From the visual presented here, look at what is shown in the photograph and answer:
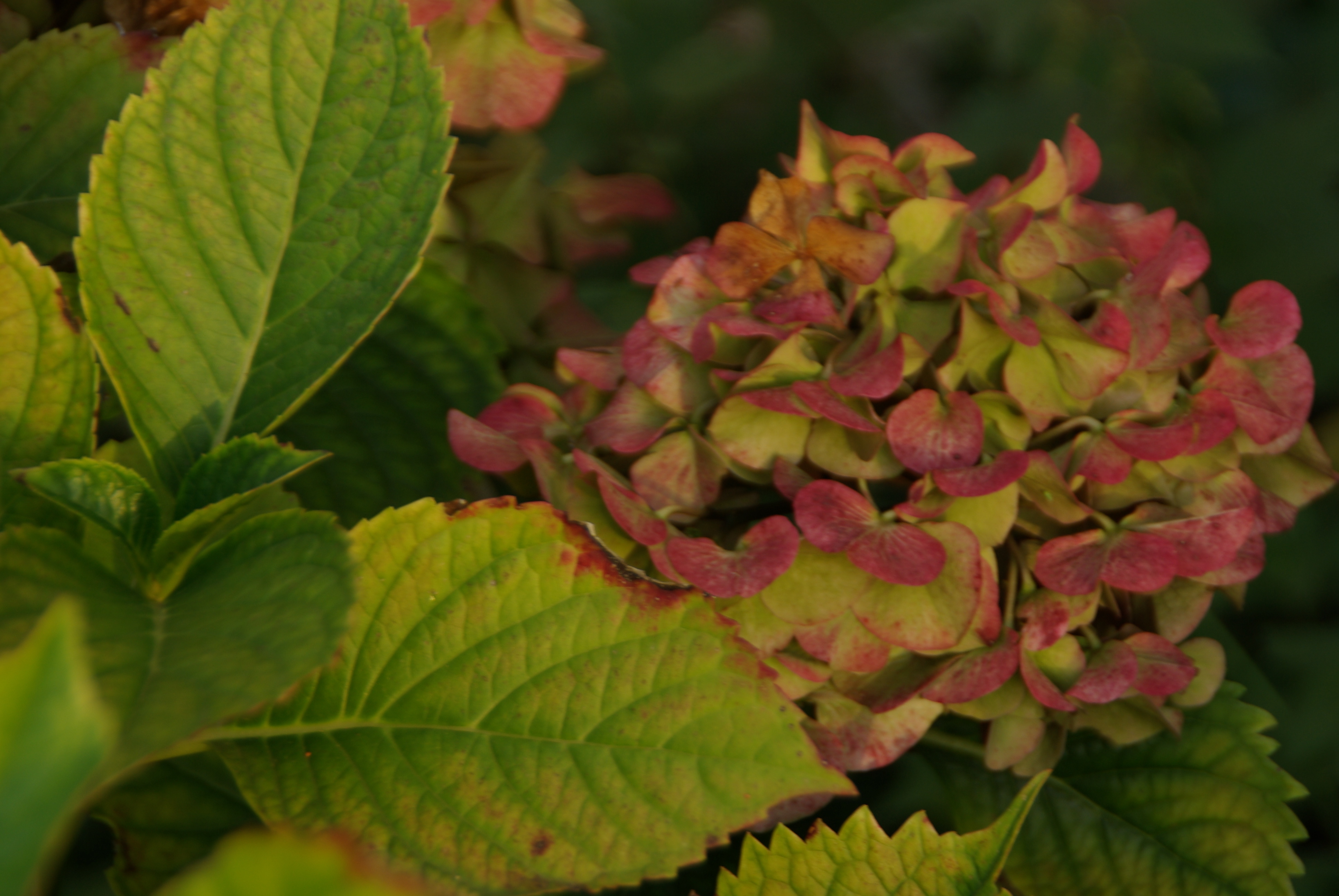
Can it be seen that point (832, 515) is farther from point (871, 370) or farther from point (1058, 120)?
point (1058, 120)

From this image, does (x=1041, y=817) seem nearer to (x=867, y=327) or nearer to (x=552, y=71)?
(x=867, y=327)

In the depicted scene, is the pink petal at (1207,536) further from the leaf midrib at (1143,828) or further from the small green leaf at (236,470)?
the small green leaf at (236,470)

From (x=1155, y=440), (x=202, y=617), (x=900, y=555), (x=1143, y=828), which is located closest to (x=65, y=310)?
(x=202, y=617)

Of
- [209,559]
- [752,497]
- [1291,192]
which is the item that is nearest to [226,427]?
[209,559]

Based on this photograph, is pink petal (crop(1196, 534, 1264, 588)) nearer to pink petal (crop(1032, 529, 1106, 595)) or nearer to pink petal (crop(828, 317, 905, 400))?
pink petal (crop(1032, 529, 1106, 595))

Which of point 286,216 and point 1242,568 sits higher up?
point 286,216

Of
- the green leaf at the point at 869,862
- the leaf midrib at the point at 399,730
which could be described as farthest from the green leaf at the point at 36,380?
the green leaf at the point at 869,862

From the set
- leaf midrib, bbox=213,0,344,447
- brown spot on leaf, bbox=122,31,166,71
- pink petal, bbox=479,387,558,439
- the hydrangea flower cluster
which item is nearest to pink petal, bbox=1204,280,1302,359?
the hydrangea flower cluster
